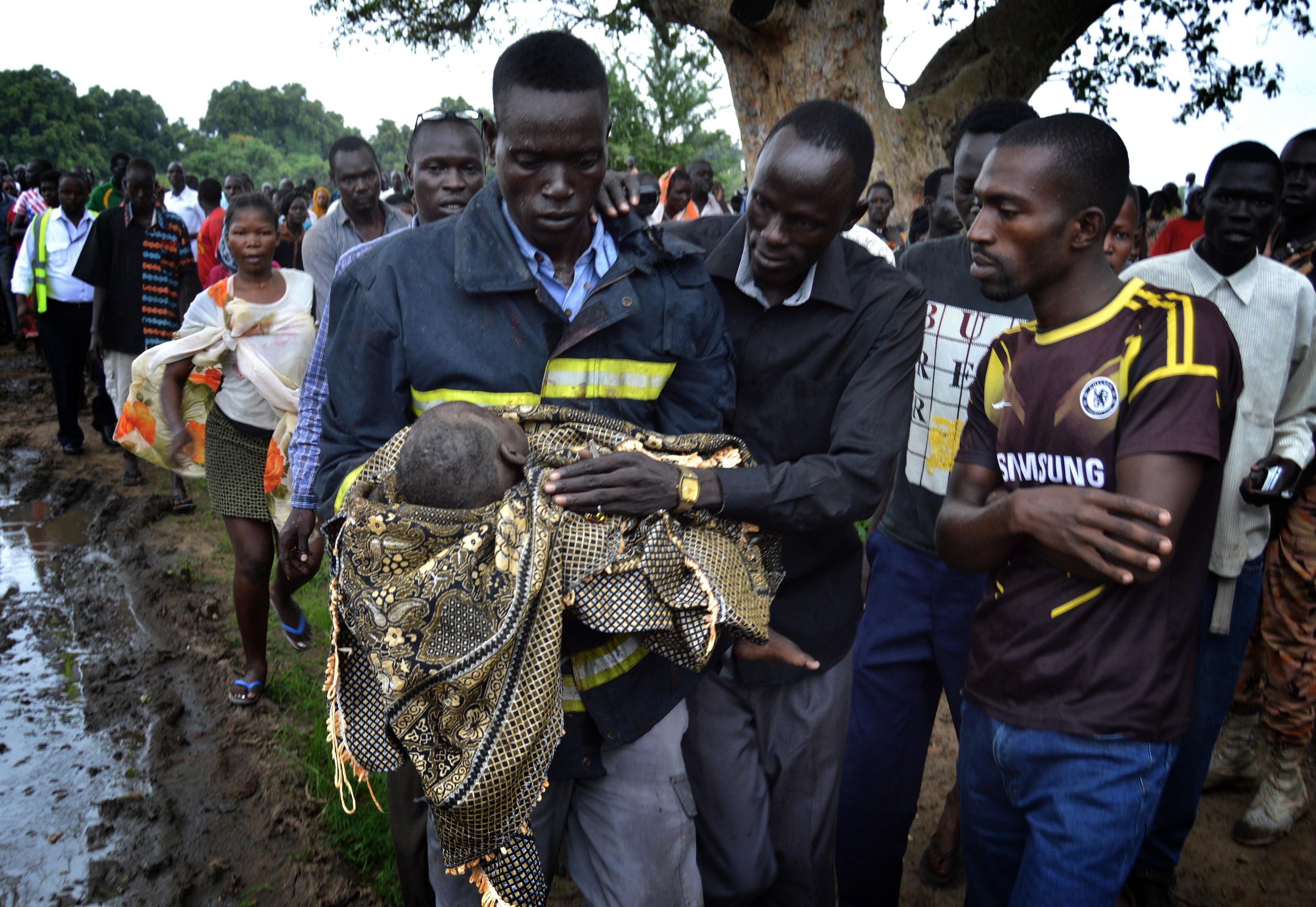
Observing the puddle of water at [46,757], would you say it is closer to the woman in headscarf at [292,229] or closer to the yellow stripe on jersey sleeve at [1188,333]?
the woman in headscarf at [292,229]

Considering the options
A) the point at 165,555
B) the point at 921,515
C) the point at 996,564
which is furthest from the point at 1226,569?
the point at 165,555

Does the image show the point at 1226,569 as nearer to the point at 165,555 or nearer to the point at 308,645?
the point at 308,645

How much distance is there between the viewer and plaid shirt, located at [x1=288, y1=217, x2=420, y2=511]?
2768 millimetres

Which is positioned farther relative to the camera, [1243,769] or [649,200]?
[1243,769]

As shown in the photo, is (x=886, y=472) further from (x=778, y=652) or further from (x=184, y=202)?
(x=184, y=202)

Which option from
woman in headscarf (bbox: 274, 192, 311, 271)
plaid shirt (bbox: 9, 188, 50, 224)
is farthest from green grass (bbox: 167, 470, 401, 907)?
plaid shirt (bbox: 9, 188, 50, 224)

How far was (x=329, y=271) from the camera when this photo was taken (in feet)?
15.8

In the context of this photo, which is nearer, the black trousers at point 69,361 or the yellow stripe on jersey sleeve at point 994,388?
the yellow stripe on jersey sleeve at point 994,388

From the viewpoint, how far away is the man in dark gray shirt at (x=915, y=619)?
2.89 meters

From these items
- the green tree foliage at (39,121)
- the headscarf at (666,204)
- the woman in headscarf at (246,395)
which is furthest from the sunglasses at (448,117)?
the green tree foliage at (39,121)

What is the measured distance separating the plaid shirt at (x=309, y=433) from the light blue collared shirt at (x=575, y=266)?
2.03 feet

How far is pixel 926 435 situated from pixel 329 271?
10.4ft

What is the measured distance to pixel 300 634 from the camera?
4.65 metres

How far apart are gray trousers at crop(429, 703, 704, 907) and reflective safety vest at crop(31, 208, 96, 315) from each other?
8244mm
